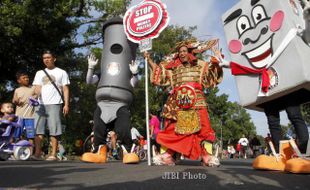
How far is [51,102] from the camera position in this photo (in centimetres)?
630

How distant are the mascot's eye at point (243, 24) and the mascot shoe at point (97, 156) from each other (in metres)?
2.52

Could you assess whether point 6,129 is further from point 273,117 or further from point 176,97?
point 273,117

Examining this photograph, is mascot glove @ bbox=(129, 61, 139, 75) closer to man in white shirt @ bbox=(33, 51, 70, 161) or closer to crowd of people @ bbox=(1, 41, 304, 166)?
crowd of people @ bbox=(1, 41, 304, 166)

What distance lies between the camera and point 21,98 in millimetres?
6762

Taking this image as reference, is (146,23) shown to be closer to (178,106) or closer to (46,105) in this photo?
(178,106)

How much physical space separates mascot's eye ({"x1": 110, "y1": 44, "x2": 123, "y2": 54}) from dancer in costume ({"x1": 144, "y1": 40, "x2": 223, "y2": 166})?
704 mm

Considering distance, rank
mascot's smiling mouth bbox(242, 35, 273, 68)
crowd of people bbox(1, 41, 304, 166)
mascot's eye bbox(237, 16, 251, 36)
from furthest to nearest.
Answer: crowd of people bbox(1, 41, 304, 166), mascot's eye bbox(237, 16, 251, 36), mascot's smiling mouth bbox(242, 35, 273, 68)

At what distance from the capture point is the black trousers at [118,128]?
5.69 meters

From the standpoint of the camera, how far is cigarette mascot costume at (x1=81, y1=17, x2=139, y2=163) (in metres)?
5.75

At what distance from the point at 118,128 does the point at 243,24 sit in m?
2.21

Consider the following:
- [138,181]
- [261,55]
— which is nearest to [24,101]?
[261,55]

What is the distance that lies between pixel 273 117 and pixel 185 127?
43.1 inches

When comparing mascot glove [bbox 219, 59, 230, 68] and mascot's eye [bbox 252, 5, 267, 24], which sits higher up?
mascot's eye [bbox 252, 5, 267, 24]

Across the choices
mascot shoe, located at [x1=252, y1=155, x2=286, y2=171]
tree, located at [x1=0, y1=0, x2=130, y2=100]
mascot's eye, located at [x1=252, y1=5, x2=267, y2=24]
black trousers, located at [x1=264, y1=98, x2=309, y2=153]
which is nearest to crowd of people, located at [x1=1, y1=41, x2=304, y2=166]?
black trousers, located at [x1=264, y1=98, x2=309, y2=153]
